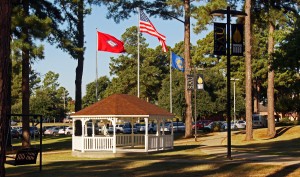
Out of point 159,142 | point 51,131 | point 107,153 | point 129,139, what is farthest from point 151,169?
point 51,131

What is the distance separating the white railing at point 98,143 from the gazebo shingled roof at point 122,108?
4.62ft

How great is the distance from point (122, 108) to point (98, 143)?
2377 mm

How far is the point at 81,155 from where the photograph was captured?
29.9 metres

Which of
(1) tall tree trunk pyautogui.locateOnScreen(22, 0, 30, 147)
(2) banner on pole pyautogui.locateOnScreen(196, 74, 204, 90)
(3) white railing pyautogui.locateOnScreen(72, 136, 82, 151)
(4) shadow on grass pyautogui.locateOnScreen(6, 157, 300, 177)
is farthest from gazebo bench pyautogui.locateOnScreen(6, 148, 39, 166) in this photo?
(2) banner on pole pyautogui.locateOnScreen(196, 74, 204, 90)

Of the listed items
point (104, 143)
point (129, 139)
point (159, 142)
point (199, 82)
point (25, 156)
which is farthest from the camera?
point (199, 82)

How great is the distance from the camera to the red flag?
45.8 m

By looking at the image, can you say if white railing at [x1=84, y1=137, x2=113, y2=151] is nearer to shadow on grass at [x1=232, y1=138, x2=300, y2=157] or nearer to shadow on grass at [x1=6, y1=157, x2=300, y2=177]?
shadow on grass at [x1=6, y1=157, x2=300, y2=177]

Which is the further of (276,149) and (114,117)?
(276,149)

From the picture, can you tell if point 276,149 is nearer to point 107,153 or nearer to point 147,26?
point 107,153

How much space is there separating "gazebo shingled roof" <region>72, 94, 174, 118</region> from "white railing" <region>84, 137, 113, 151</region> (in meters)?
1.41

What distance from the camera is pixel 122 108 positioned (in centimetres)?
3088

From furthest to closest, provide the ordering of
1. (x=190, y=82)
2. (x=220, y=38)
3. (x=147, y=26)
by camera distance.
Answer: (x=190, y=82) < (x=147, y=26) < (x=220, y=38)

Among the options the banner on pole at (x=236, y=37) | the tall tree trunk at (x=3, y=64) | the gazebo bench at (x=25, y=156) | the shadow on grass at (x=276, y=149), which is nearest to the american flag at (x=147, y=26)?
the shadow on grass at (x=276, y=149)

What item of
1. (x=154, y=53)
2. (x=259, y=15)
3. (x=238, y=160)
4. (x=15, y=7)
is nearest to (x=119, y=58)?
(x=154, y=53)
